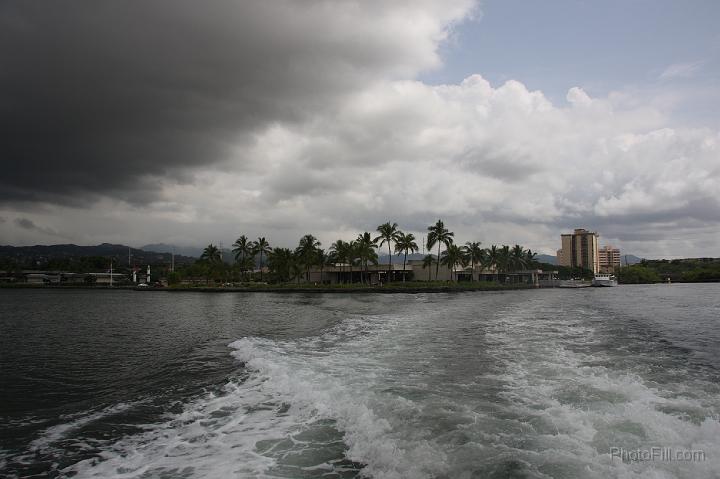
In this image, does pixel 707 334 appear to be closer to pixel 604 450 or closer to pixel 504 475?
pixel 604 450

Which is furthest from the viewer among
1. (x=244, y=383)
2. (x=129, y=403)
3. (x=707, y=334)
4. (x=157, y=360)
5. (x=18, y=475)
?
(x=707, y=334)

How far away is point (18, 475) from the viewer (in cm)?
546

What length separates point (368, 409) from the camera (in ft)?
24.6

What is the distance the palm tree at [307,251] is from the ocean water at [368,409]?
74.5 metres

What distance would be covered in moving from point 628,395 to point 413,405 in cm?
413

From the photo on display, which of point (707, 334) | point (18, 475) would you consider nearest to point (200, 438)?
point (18, 475)

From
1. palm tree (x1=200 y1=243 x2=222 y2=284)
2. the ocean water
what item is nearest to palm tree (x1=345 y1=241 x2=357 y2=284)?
palm tree (x1=200 y1=243 x2=222 y2=284)

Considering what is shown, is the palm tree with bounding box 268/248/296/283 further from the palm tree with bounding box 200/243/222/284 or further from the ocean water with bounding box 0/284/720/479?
the ocean water with bounding box 0/284/720/479

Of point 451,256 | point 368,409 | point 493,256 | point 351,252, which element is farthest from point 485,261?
point 368,409

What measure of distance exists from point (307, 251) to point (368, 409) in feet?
275

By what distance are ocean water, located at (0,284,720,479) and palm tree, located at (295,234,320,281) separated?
74548mm

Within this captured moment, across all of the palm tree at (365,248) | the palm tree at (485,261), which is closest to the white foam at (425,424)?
the palm tree at (365,248)

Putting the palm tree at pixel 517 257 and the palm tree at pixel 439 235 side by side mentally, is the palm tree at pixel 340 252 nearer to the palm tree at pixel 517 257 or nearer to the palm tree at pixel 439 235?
the palm tree at pixel 439 235

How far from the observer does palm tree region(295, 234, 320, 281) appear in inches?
3561
